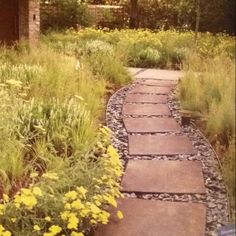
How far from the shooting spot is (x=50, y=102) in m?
5.00

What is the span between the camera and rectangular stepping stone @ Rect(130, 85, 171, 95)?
25.1 ft

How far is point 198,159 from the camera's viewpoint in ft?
15.2

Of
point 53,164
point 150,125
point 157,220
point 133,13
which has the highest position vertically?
point 133,13

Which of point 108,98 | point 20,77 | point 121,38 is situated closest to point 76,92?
point 20,77

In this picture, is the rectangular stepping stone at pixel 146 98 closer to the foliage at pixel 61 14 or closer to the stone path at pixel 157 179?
the stone path at pixel 157 179

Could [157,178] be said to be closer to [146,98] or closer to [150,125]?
[150,125]

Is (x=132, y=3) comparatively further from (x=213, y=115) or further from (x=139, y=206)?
(x=139, y=206)

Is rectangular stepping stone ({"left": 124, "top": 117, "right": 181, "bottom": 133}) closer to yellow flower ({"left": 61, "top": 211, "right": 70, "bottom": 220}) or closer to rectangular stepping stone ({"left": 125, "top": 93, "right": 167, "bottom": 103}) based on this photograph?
rectangular stepping stone ({"left": 125, "top": 93, "right": 167, "bottom": 103})

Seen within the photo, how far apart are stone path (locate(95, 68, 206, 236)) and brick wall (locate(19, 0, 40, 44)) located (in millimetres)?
5977

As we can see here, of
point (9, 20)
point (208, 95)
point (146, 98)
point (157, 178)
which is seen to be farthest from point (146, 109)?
point (9, 20)

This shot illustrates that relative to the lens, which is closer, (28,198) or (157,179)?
(28,198)

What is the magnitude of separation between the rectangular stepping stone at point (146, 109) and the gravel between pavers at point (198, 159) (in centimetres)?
8

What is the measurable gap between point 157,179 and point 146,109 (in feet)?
7.99

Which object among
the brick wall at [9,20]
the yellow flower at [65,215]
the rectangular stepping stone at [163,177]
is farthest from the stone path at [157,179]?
the brick wall at [9,20]
